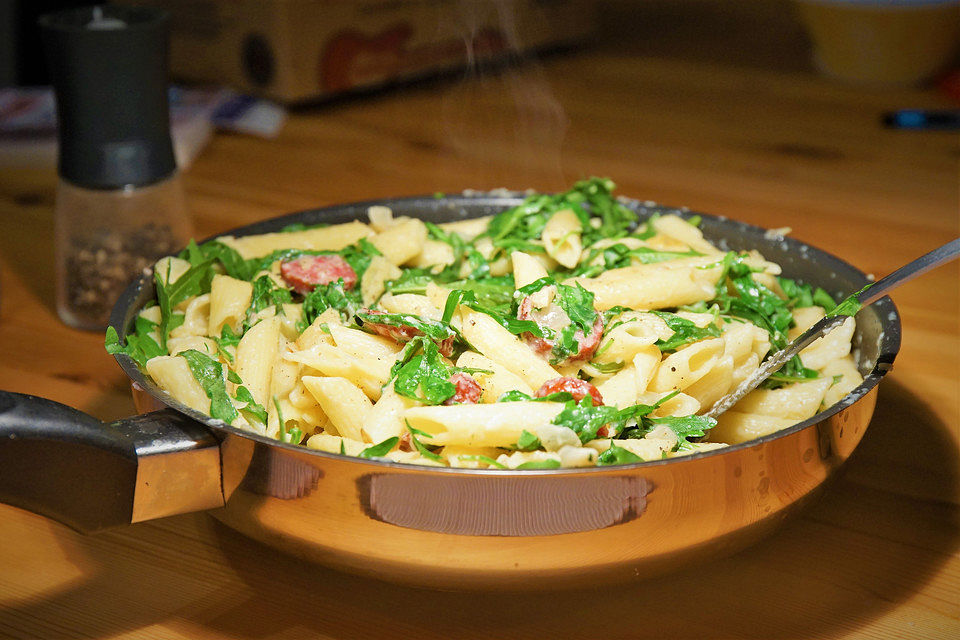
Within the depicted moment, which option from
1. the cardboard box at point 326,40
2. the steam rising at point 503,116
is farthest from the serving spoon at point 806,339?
the cardboard box at point 326,40

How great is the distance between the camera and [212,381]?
0.82 m

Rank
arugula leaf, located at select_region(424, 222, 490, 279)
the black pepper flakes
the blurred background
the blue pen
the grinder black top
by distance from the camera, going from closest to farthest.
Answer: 1. arugula leaf, located at select_region(424, 222, 490, 279)
2. the grinder black top
3. the black pepper flakes
4. the blurred background
5. the blue pen

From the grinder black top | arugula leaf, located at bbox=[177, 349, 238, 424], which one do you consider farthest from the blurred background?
arugula leaf, located at bbox=[177, 349, 238, 424]

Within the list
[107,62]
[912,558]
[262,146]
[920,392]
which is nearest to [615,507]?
[912,558]

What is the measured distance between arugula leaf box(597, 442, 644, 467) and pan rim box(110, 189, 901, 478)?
0.20 ft

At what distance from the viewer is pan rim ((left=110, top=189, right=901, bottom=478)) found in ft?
2.06

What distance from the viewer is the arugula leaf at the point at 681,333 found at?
34.2 inches

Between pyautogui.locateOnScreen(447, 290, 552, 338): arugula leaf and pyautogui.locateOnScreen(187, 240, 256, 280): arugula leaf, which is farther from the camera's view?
→ pyautogui.locateOnScreen(187, 240, 256, 280): arugula leaf

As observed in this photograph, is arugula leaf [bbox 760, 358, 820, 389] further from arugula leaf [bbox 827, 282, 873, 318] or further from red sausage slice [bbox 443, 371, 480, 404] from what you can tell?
red sausage slice [bbox 443, 371, 480, 404]

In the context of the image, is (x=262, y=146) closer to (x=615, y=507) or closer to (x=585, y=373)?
(x=585, y=373)

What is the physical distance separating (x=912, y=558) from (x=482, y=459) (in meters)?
0.38

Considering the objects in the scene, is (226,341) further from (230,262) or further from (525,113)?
(525,113)

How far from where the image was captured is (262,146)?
6.47ft

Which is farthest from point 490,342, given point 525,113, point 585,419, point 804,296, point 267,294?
point 525,113
